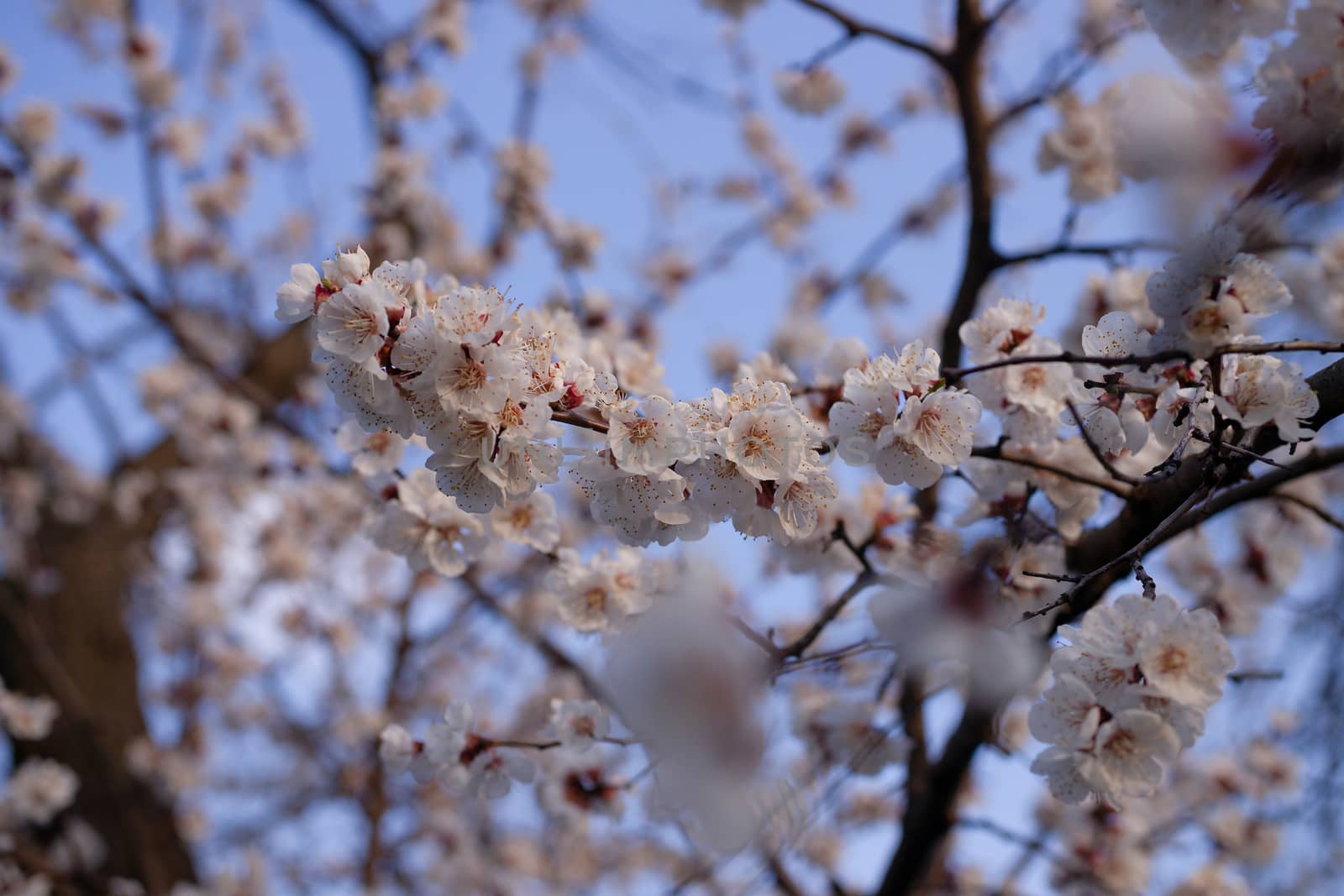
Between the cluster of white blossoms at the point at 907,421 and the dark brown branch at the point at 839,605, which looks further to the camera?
the dark brown branch at the point at 839,605

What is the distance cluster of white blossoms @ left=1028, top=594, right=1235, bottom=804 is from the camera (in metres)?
1.02

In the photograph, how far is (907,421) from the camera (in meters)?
1.23

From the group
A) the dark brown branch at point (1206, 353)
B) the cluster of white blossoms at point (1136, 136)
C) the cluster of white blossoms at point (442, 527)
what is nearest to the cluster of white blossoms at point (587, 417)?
the dark brown branch at point (1206, 353)

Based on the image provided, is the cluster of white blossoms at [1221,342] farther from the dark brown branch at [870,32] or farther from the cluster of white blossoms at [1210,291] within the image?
the dark brown branch at [870,32]

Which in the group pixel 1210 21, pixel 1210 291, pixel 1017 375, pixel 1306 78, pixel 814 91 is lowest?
pixel 1210 291

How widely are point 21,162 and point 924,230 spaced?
4392 millimetres

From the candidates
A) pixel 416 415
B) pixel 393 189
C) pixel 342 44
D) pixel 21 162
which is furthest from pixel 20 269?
pixel 416 415

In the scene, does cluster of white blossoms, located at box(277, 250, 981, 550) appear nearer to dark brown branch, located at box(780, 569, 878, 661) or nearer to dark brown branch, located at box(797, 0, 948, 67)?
dark brown branch, located at box(780, 569, 878, 661)

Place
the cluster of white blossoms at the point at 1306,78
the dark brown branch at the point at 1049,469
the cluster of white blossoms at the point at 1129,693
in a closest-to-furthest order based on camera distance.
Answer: the cluster of white blossoms at the point at 1129,693
the cluster of white blossoms at the point at 1306,78
the dark brown branch at the point at 1049,469

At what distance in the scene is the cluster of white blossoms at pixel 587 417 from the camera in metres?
1.08

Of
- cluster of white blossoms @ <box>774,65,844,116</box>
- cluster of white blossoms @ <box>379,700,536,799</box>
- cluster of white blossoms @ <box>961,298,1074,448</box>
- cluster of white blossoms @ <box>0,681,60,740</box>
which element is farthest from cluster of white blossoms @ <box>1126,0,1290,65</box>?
cluster of white blossoms @ <box>0,681,60,740</box>

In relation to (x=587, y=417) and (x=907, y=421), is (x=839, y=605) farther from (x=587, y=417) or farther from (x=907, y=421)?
(x=587, y=417)

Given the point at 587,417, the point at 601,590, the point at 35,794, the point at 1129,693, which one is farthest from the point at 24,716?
the point at 1129,693

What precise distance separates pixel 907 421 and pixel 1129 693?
429mm
